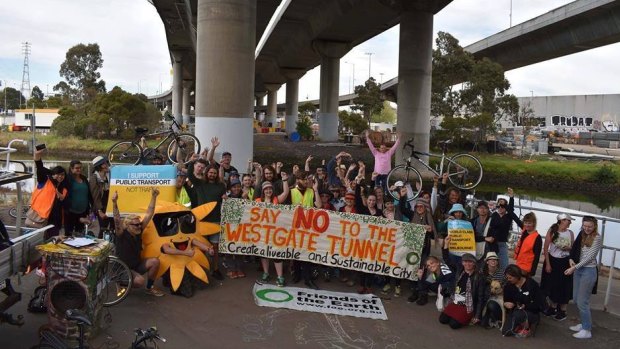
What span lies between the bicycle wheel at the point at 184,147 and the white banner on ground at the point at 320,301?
7162mm

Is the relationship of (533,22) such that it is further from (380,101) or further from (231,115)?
(231,115)

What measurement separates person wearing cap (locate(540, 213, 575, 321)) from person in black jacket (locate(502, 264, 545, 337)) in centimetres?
57

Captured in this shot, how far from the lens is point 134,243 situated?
24.8 feet

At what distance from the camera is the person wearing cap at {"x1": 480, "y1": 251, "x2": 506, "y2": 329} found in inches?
291

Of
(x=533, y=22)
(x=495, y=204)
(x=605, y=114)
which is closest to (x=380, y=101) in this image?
(x=533, y=22)

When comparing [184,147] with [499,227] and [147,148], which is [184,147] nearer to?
[147,148]

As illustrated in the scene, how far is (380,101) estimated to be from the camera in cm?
6800

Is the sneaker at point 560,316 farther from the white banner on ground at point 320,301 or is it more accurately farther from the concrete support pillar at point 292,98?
the concrete support pillar at point 292,98

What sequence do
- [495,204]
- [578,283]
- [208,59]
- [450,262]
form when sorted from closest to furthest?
[578,283], [450,262], [495,204], [208,59]

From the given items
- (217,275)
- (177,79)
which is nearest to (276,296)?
(217,275)

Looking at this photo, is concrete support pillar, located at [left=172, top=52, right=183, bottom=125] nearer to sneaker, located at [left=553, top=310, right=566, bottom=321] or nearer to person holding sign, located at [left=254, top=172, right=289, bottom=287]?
person holding sign, located at [left=254, top=172, right=289, bottom=287]

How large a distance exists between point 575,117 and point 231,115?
83.5 metres

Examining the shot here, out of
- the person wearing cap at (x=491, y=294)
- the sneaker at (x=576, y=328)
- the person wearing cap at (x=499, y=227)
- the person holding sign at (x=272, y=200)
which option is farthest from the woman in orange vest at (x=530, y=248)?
the person holding sign at (x=272, y=200)

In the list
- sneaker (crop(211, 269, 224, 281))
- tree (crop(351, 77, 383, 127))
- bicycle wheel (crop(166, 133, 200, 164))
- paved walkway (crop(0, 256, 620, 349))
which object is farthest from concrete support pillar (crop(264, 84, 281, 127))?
paved walkway (crop(0, 256, 620, 349))
